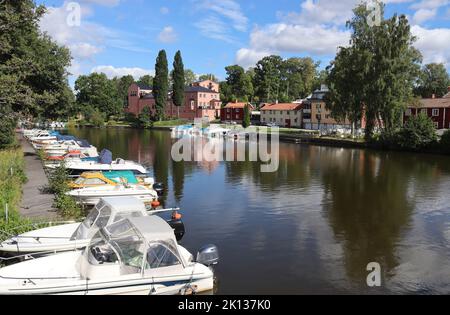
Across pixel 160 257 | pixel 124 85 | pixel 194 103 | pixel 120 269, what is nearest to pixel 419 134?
pixel 160 257

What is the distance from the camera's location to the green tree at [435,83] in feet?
339

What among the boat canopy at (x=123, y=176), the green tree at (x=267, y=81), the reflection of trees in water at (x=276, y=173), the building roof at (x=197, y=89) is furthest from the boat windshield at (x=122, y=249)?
the green tree at (x=267, y=81)

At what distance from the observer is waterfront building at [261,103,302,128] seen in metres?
97.4

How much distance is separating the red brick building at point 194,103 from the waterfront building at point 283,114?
17.0 metres

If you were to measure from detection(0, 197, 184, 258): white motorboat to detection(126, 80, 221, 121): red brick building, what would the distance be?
97338 mm

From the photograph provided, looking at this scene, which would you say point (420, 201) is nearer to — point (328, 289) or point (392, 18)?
point (328, 289)

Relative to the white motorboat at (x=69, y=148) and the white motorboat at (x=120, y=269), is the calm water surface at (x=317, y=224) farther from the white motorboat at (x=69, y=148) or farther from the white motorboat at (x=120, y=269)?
the white motorboat at (x=69, y=148)

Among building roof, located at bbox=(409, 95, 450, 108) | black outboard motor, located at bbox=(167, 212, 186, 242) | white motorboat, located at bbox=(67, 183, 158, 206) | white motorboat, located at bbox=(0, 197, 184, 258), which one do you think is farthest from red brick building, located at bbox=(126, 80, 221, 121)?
white motorboat, located at bbox=(0, 197, 184, 258)

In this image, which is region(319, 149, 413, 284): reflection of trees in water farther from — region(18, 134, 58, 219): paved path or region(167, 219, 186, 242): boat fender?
region(18, 134, 58, 219): paved path

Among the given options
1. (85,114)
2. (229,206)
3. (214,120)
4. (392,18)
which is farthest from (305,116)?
(229,206)

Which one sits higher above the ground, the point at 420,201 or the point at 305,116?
the point at 305,116

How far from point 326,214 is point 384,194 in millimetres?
7577

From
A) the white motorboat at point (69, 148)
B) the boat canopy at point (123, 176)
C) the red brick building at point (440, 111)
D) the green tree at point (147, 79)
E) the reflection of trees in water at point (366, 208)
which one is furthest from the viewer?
the green tree at point (147, 79)
